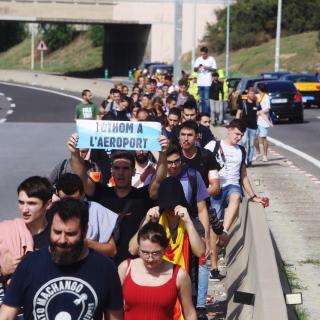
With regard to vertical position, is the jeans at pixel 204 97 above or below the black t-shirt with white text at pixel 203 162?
below

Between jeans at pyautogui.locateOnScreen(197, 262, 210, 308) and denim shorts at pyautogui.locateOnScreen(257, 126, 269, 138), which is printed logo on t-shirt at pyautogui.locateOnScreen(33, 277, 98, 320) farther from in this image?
denim shorts at pyautogui.locateOnScreen(257, 126, 269, 138)

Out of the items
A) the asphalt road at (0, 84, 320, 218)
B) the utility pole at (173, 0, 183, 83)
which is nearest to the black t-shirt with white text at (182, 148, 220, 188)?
the asphalt road at (0, 84, 320, 218)

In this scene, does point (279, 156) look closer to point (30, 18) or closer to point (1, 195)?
point (1, 195)

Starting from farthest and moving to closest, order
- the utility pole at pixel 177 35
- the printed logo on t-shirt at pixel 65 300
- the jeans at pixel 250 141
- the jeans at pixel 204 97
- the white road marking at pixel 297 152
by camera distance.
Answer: the jeans at pixel 204 97 < the utility pole at pixel 177 35 < the white road marking at pixel 297 152 < the jeans at pixel 250 141 < the printed logo on t-shirt at pixel 65 300

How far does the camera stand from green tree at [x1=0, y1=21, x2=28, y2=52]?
439 ft

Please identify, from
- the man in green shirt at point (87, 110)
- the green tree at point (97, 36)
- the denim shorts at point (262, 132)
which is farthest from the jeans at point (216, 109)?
the green tree at point (97, 36)

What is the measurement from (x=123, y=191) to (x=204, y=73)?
23028 millimetres

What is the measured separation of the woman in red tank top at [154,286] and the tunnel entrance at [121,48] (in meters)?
88.0

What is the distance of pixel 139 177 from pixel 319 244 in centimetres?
351

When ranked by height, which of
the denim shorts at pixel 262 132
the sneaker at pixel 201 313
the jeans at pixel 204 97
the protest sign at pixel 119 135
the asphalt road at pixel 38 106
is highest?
the protest sign at pixel 119 135

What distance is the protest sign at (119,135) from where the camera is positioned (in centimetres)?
881

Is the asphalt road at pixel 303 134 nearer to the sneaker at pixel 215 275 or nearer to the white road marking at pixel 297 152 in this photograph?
the white road marking at pixel 297 152

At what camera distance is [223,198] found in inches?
495

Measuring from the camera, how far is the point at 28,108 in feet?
151
